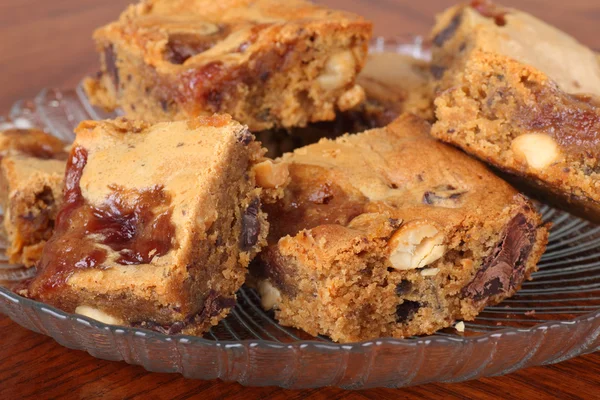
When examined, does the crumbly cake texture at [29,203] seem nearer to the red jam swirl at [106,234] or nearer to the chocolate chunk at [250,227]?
the red jam swirl at [106,234]

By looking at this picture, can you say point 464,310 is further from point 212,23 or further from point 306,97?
point 212,23

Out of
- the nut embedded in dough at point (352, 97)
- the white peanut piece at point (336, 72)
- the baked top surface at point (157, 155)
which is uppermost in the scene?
the baked top surface at point (157, 155)

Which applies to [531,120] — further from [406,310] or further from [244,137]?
[244,137]

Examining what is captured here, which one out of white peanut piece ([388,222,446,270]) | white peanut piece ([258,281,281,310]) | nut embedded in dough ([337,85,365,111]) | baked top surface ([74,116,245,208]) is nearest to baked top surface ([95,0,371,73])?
nut embedded in dough ([337,85,365,111])

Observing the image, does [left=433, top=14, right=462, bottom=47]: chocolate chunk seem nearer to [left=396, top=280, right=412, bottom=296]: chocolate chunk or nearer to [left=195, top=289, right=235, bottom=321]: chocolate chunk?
[left=396, top=280, right=412, bottom=296]: chocolate chunk

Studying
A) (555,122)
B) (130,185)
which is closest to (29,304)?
(130,185)

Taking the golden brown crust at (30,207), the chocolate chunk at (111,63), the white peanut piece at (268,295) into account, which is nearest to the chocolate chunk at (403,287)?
the white peanut piece at (268,295)

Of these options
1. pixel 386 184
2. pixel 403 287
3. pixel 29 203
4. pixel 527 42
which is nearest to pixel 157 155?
pixel 29 203
